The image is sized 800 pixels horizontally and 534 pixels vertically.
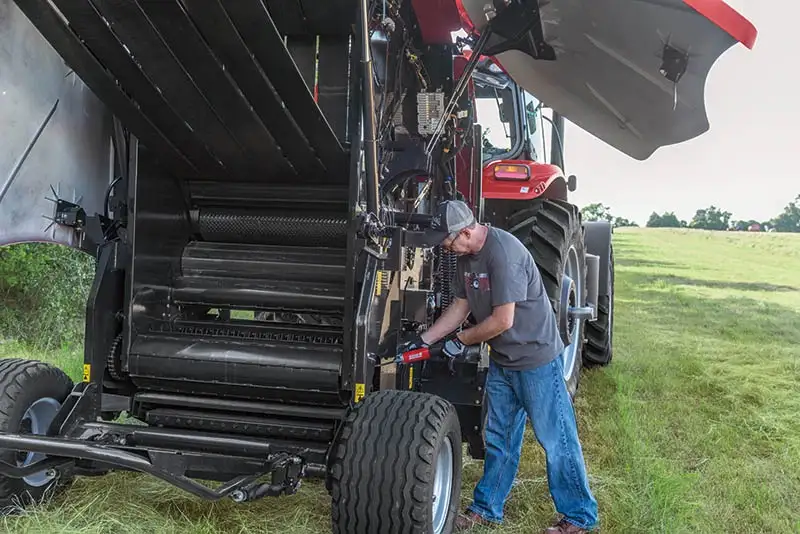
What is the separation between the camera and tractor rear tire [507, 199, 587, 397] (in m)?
4.49

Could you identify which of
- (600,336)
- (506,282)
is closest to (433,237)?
(506,282)

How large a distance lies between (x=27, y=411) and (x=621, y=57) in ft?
10.3

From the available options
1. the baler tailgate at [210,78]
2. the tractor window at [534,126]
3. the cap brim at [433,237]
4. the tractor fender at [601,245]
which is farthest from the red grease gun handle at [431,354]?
the tractor fender at [601,245]

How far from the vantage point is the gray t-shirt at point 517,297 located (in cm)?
341

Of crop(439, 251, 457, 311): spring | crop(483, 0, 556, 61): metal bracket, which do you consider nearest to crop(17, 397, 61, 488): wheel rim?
crop(439, 251, 457, 311): spring

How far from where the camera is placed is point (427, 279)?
167 inches

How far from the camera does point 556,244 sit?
4617mm

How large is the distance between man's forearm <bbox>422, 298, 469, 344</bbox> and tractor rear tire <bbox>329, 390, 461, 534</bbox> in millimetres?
679

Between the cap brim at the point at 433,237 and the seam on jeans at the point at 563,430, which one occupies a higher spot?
the cap brim at the point at 433,237

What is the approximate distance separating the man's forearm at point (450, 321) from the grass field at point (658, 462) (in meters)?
0.91

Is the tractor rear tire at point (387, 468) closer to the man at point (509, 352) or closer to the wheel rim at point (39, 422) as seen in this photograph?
the man at point (509, 352)

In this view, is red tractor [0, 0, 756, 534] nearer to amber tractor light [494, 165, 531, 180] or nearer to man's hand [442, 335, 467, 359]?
man's hand [442, 335, 467, 359]

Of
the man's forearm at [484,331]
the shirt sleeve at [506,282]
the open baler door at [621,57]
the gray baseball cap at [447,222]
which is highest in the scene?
the open baler door at [621,57]

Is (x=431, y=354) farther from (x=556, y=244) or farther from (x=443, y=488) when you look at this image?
(x=556, y=244)
